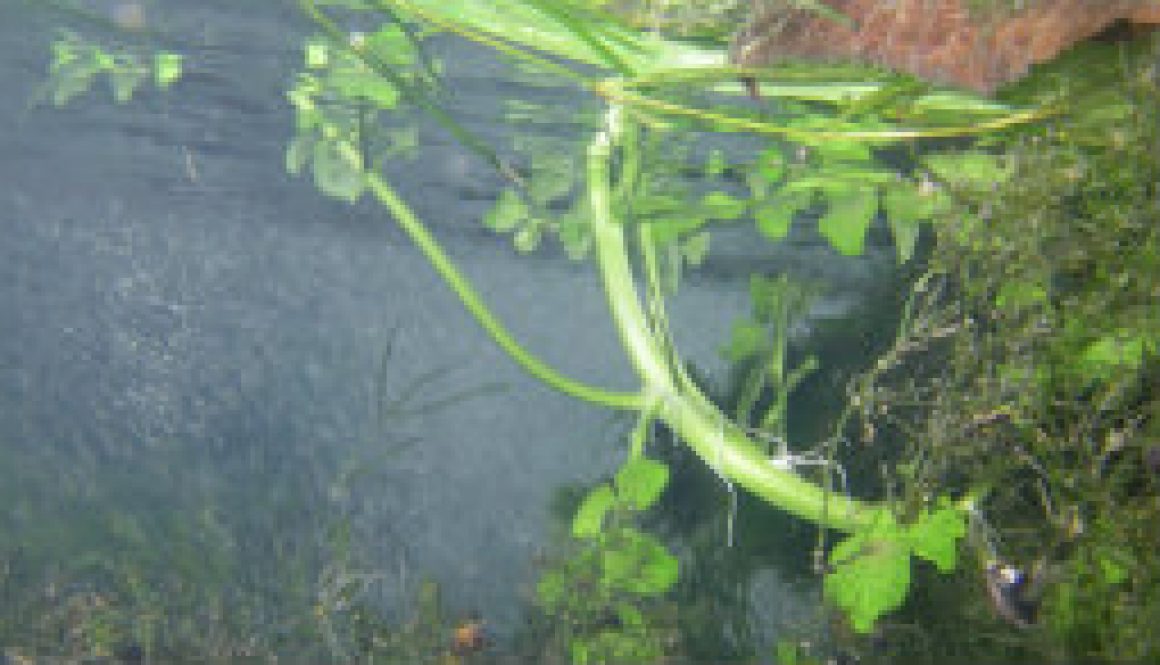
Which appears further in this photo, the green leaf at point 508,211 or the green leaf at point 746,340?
the green leaf at point 508,211

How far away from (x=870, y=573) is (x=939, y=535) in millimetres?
278

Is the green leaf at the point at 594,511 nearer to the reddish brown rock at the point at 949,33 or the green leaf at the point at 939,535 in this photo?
the green leaf at the point at 939,535

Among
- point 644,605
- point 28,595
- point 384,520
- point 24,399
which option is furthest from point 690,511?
point 24,399

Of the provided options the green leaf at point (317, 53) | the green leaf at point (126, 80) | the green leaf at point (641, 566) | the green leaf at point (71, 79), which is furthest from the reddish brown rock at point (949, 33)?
the green leaf at point (71, 79)

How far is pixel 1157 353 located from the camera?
2.43 metres

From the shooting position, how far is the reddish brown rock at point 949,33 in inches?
88.9

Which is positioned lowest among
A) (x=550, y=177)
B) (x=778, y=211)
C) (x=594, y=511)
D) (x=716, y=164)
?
(x=594, y=511)

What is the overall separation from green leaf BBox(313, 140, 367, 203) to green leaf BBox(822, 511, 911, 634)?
5.00m

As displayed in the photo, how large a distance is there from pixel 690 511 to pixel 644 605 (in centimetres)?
83

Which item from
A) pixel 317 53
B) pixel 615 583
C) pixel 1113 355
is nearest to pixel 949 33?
pixel 1113 355

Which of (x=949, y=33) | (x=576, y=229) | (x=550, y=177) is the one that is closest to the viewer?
(x=949, y=33)

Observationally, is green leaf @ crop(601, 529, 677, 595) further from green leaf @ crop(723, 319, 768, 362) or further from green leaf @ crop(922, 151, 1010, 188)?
green leaf @ crop(922, 151, 1010, 188)

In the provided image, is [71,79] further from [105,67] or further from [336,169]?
[336,169]

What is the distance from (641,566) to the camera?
443cm
